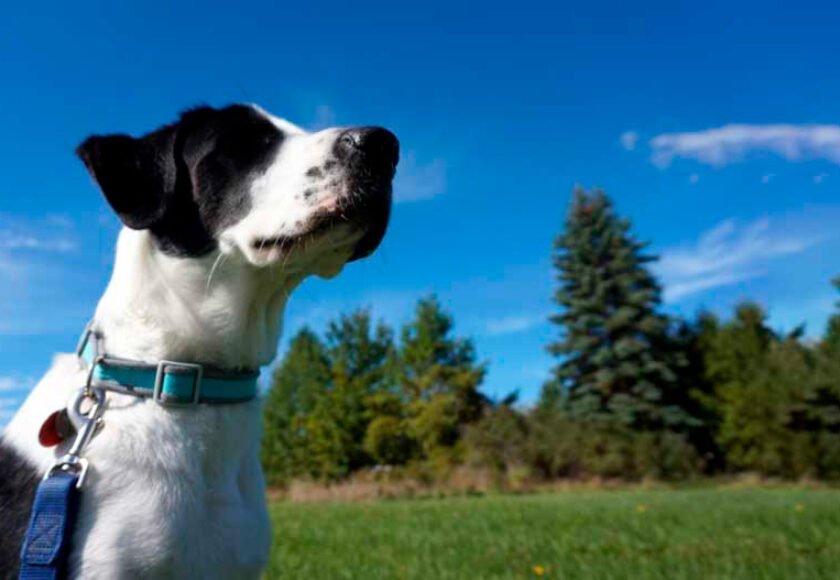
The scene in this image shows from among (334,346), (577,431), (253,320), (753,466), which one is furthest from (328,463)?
(253,320)

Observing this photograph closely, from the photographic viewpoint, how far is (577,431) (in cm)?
3412

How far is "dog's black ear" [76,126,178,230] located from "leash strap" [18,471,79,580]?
0.86 m

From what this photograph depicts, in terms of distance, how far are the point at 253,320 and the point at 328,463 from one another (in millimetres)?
39314

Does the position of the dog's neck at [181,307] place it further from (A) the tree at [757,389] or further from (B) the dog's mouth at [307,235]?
(A) the tree at [757,389]

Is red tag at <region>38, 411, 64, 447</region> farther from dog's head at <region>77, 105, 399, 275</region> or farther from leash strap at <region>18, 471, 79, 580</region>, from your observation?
dog's head at <region>77, 105, 399, 275</region>

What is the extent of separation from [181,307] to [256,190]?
48 cm

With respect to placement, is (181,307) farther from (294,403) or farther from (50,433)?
(294,403)

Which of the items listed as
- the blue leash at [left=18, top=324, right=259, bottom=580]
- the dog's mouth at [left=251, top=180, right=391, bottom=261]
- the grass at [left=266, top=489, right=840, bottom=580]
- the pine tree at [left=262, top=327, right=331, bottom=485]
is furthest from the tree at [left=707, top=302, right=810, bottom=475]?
the blue leash at [left=18, top=324, right=259, bottom=580]

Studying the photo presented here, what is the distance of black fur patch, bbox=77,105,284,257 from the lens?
257 centimetres

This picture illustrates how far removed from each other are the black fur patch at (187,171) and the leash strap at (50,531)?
820 millimetres

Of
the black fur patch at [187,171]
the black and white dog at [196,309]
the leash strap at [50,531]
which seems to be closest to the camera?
the leash strap at [50,531]

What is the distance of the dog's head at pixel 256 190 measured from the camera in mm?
2545

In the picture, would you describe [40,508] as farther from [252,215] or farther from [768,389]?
[768,389]

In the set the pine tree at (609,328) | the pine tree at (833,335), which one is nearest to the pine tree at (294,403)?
the pine tree at (609,328)
